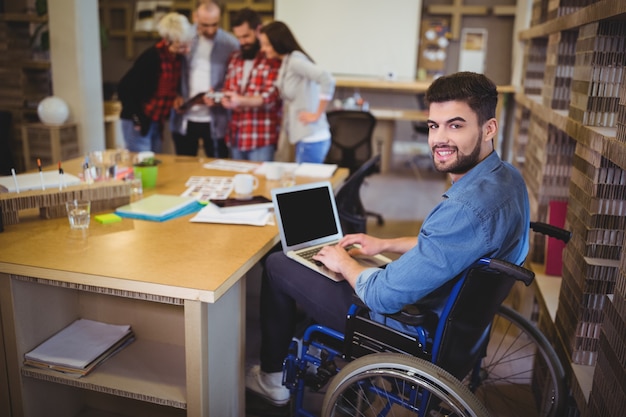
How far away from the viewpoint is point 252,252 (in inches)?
68.3

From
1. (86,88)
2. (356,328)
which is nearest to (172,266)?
(356,328)

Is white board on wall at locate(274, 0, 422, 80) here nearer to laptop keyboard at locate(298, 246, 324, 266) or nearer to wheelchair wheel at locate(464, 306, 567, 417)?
wheelchair wheel at locate(464, 306, 567, 417)

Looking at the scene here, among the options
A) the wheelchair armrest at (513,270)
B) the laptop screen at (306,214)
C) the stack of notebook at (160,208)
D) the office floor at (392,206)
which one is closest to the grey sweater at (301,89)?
the office floor at (392,206)

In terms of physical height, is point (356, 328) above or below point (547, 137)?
below

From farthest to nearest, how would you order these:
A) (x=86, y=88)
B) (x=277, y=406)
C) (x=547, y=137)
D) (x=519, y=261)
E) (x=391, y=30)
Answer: (x=391, y=30) < (x=86, y=88) < (x=547, y=137) < (x=277, y=406) < (x=519, y=261)

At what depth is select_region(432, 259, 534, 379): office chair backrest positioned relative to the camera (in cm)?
132

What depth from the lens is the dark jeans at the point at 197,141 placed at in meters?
3.74

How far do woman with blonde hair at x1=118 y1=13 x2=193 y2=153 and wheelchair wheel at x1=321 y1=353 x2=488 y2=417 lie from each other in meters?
2.59

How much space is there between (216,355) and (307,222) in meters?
0.56

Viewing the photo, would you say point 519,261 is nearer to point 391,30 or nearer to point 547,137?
point 547,137

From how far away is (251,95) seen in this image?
11.5 ft

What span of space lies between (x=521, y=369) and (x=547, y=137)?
3.26ft

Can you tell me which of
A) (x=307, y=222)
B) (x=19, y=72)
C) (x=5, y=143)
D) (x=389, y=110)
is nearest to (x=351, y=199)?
(x=307, y=222)

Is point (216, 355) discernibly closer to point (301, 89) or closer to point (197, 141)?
point (301, 89)
